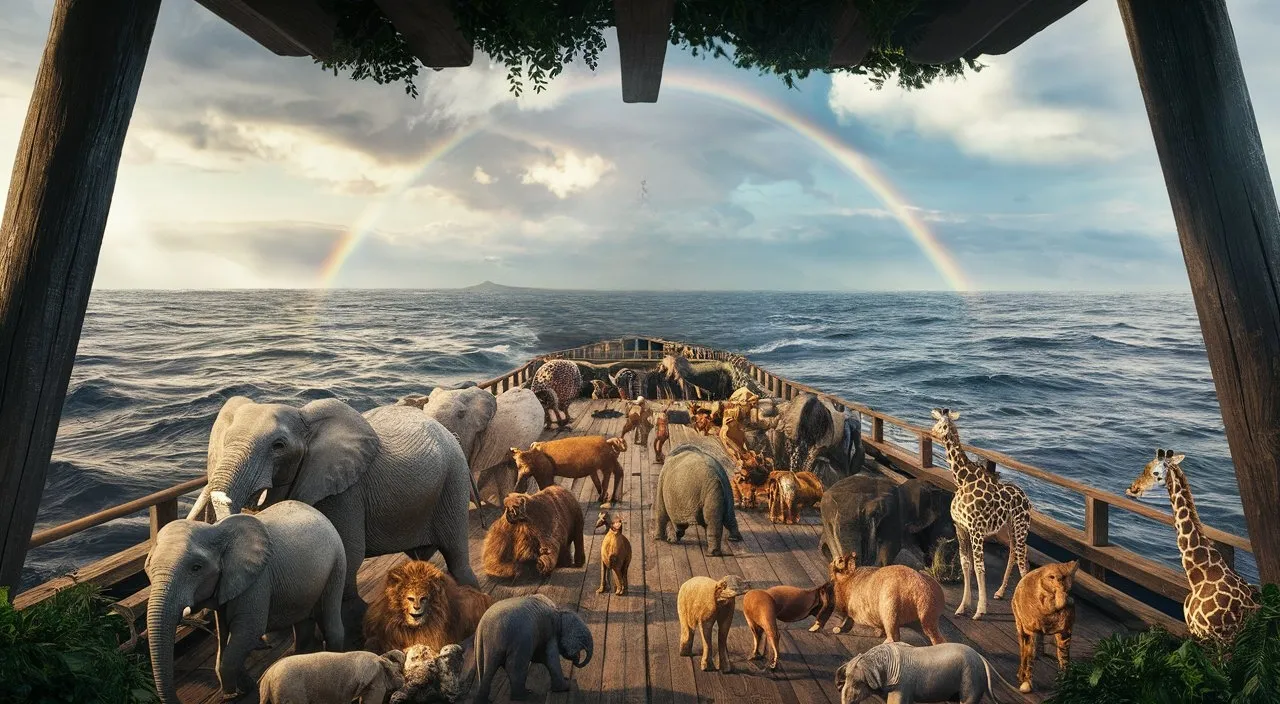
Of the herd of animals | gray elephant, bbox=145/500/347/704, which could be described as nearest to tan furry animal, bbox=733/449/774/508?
the herd of animals

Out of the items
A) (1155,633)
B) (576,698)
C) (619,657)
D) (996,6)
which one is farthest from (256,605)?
(996,6)

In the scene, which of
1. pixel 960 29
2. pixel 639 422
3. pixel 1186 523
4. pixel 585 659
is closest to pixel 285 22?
pixel 960 29

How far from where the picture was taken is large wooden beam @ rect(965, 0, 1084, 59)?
8.43 feet

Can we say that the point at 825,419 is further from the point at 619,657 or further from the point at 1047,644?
the point at 619,657

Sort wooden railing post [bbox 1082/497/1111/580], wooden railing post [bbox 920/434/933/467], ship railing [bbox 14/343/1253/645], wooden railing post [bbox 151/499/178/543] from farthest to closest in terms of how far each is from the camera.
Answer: wooden railing post [bbox 920/434/933/467]
wooden railing post [bbox 1082/497/1111/580]
wooden railing post [bbox 151/499/178/543]
ship railing [bbox 14/343/1253/645]

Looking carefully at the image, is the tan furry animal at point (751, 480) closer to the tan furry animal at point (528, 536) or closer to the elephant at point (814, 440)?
the elephant at point (814, 440)

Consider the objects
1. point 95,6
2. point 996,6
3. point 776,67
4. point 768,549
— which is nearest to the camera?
point 95,6

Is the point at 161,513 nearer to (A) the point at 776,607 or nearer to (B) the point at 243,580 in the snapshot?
(B) the point at 243,580

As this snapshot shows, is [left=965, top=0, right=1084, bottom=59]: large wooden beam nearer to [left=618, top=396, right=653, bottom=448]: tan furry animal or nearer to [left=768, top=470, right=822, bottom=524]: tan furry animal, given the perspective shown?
[left=768, top=470, right=822, bottom=524]: tan furry animal

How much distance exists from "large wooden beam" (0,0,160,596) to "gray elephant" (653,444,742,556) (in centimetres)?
436

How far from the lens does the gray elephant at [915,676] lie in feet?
9.71

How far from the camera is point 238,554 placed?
3.06m

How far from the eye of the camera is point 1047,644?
160 inches

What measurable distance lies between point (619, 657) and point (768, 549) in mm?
2384
